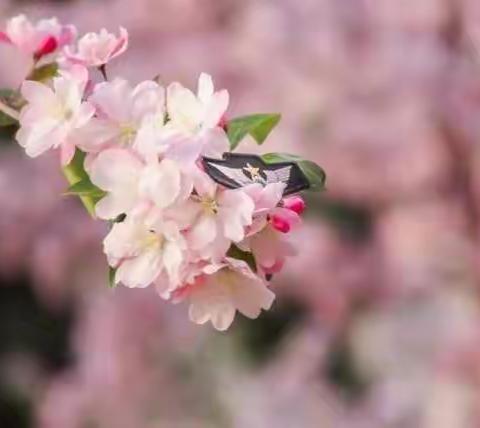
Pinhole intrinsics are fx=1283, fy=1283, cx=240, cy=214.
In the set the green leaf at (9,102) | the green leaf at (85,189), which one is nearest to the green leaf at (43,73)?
the green leaf at (9,102)

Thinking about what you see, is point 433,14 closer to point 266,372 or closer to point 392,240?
point 392,240

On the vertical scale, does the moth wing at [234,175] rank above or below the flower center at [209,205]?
above

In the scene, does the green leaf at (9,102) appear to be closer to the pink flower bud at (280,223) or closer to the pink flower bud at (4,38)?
the pink flower bud at (4,38)

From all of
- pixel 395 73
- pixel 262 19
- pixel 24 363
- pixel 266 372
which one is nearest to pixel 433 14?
pixel 395 73

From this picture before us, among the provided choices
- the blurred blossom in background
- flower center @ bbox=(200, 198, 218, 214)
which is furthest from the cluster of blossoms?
the blurred blossom in background

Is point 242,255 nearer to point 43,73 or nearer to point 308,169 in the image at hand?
point 308,169

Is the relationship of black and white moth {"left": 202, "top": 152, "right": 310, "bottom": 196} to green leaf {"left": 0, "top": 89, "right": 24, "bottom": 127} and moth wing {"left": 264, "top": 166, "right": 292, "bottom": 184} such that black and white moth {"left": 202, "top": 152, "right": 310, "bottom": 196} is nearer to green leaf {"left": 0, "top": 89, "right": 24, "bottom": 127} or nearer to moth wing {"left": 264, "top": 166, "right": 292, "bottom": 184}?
moth wing {"left": 264, "top": 166, "right": 292, "bottom": 184}

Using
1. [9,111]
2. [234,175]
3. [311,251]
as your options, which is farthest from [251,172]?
[311,251]
